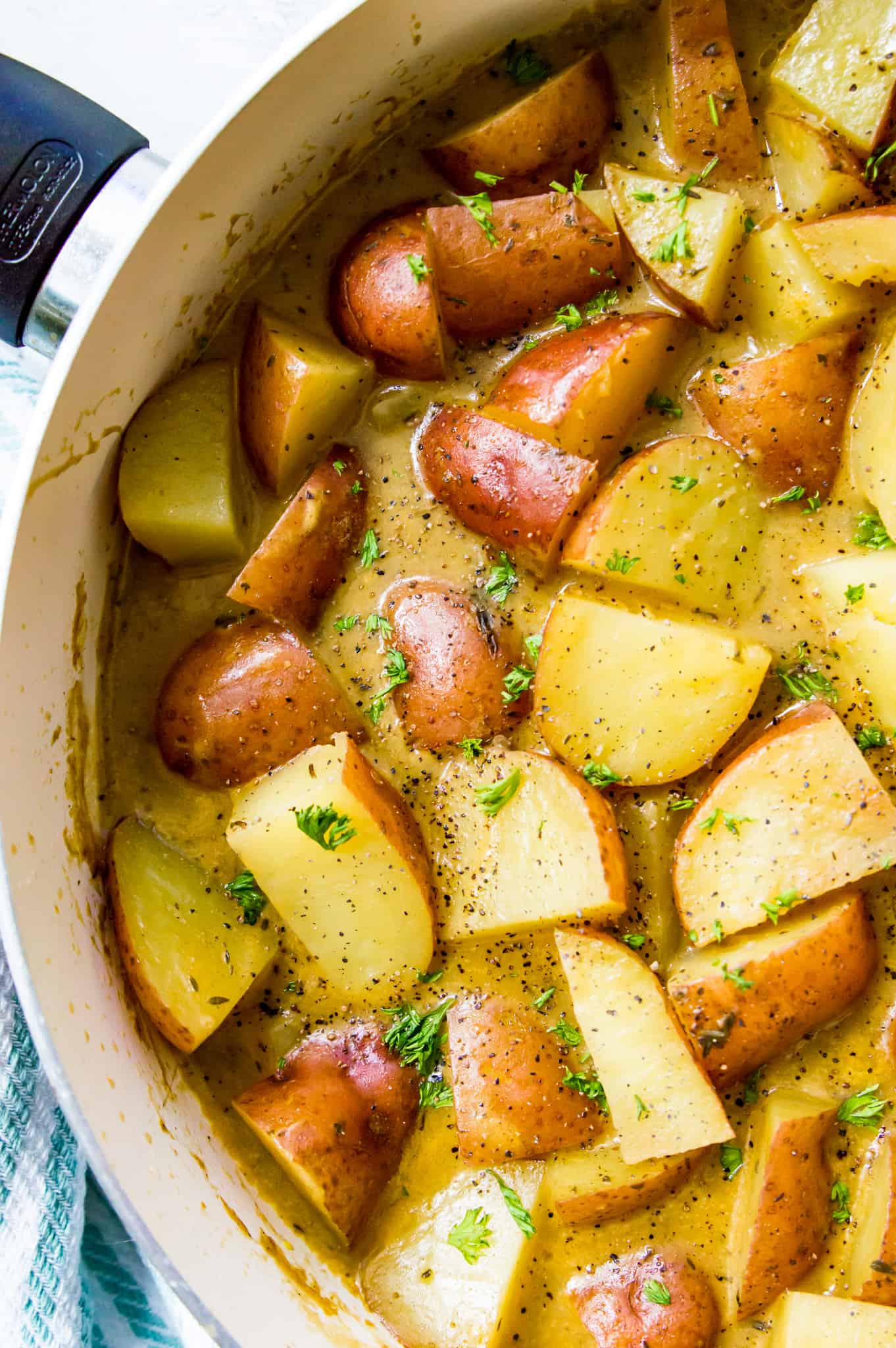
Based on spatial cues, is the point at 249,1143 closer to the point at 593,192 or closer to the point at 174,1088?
the point at 174,1088

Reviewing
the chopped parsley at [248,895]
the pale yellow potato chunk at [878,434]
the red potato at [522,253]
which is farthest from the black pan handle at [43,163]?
the pale yellow potato chunk at [878,434]

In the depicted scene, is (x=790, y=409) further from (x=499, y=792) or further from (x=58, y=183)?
(x=58, y=183)

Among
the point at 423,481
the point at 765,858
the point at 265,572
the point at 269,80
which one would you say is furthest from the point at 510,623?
the point at 269,80

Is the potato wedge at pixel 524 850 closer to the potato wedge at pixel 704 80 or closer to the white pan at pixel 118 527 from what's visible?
the white pan at pixel 118 527

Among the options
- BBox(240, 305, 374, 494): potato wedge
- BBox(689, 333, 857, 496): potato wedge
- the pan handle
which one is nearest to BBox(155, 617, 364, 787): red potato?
BBox(240, 305, 374, 494): potato wedge

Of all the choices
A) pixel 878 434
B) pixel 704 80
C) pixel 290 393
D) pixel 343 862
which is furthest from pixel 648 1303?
pixel 704 80

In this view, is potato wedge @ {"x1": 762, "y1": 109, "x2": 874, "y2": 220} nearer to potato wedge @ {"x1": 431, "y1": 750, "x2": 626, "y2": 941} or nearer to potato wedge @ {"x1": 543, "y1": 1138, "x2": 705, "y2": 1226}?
potato wedge @ {"x1": 431, "y1": 750, "x2": 626, "y2": 941}
